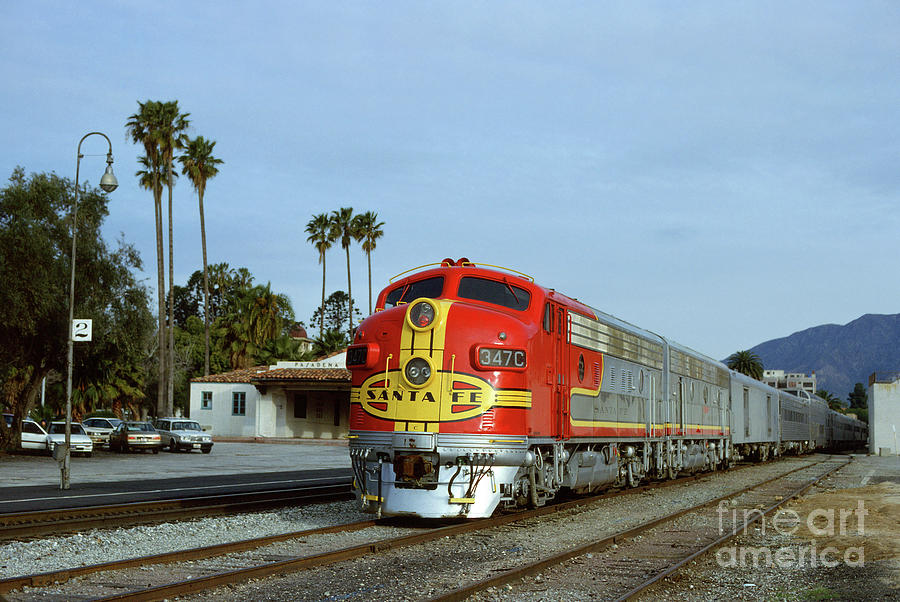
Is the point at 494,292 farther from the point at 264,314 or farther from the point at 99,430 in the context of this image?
the point at 264,314

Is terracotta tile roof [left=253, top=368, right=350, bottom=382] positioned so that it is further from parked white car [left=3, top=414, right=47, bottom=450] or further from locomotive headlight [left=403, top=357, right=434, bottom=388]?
locomotive headlight [left=403, top=357, right=434, bottom=388]

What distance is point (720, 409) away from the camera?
98.2 feet

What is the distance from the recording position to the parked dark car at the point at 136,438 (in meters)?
41.6

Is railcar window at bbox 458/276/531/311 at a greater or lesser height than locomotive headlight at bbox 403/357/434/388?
greater

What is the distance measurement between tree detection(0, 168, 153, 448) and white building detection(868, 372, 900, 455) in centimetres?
4497

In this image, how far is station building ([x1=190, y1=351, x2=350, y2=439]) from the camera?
58.8 m

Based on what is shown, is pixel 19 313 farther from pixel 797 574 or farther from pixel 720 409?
pixel 797 574

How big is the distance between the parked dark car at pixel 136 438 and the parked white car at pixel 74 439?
3.00 m

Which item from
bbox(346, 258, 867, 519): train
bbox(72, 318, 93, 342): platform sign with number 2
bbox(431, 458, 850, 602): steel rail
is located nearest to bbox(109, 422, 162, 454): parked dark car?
bbox(72, 318, 93, 342): platform sign with number 2

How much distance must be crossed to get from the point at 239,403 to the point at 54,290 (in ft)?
89.2

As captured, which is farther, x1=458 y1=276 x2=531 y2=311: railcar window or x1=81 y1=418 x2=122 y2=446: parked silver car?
x1=81 y1=418 x2=122 y2=446: parked silver car

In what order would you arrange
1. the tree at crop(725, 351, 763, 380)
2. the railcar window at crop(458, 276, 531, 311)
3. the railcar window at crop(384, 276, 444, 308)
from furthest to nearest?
the tree at crop(725, 351, 763, 380) → the railcar window at crop(384, 276, 444, 308) → the railcar window at crop(458, 276, 531, 311)

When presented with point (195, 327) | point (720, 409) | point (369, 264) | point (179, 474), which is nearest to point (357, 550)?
point (179, 474)

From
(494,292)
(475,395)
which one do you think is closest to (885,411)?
(494,292)
